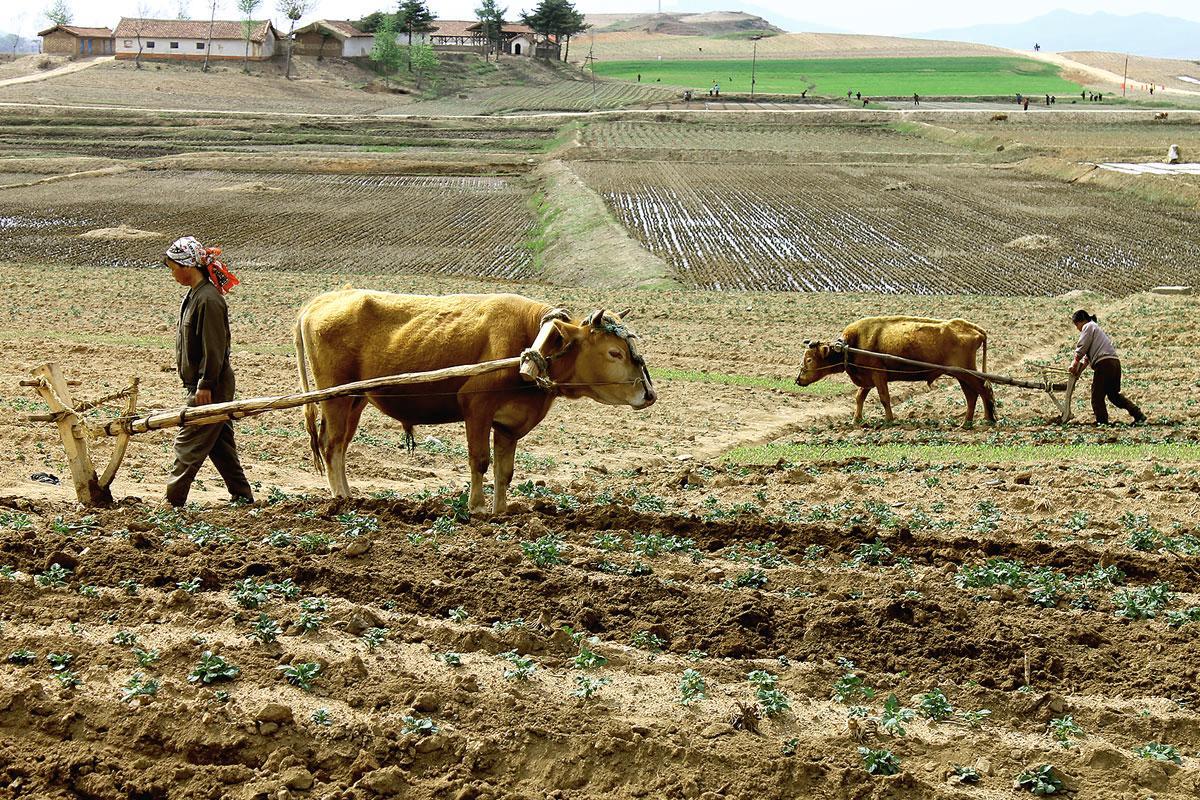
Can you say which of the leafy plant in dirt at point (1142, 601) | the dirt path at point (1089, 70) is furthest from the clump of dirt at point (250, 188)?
the dirt path at point (1089, 70)

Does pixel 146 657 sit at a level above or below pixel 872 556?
below

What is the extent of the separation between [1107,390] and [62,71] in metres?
108

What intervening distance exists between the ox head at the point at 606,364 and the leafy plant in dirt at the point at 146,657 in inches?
178

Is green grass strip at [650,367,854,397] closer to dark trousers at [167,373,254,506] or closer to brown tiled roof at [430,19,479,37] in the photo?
dark trousers at [167,373,254,506]

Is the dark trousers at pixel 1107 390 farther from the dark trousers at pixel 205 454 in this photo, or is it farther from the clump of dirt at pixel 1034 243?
the clump of dirt at pixel 1034 243

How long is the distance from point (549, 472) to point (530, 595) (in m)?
6.44

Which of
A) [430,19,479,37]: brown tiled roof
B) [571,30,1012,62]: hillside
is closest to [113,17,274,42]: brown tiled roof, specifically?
[430,19,479,37]: brown tiled roof

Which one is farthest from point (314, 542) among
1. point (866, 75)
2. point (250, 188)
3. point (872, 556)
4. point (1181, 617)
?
point (866, 75)

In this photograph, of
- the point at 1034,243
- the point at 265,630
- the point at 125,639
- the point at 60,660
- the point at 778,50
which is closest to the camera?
the point at 60,660

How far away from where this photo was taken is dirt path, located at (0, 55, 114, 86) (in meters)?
98.6

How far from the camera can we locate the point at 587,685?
22.5 ft

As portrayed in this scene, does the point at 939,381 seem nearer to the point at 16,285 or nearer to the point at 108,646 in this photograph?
the point at 108,646

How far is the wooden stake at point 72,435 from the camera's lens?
32.3 ft

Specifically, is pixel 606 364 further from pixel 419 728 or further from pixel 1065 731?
pixel 1065 731
